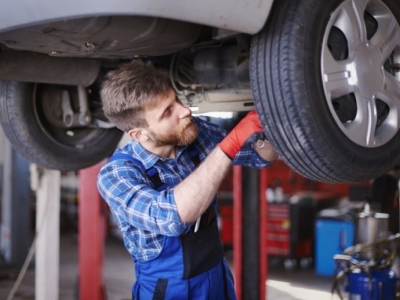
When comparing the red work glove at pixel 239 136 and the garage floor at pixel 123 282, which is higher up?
the red work glove at pixel 239 136

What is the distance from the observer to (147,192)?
1539mm

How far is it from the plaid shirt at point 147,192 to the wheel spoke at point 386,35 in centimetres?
56

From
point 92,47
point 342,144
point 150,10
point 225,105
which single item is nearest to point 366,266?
point 225,105

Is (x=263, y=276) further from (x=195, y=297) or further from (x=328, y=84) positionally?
(x=328, y=84)

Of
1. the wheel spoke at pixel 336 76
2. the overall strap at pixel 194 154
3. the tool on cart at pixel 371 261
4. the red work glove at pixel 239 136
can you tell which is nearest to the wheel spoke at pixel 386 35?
the wheel spoke at pixel 336 76

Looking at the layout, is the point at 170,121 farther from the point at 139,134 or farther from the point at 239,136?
the point at 239,136

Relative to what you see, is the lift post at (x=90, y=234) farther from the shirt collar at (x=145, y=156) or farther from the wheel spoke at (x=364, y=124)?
the wheel spoke at (x=364, y=124)

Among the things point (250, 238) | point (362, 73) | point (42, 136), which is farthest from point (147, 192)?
point (250, 238)

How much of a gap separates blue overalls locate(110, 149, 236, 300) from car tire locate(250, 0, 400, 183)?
1.69ft

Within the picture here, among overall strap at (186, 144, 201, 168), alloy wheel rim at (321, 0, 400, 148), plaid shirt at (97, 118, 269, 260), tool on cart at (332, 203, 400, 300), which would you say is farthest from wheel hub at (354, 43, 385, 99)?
tool on cart at (332, 203, 400, 300)

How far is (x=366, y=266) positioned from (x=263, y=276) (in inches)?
27.7

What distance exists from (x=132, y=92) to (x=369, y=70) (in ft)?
2.36

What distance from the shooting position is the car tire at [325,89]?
1.32 meters

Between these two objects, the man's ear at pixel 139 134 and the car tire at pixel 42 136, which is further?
the car tire at pixel 42 136
